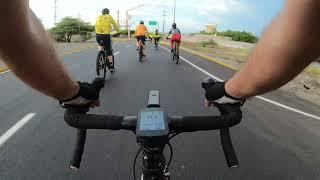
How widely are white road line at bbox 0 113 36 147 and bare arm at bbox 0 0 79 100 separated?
558cm

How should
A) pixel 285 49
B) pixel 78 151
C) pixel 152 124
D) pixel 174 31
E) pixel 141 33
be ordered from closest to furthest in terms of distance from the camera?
1. pixel 285 49
2. pixel 152 124
3. pixel 78 151
4. pixel 174 31
5. pixel 141 33

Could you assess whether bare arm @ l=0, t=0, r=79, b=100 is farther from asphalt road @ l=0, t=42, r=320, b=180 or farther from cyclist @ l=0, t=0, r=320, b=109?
asphalt road @ l=0, t=42, r=320, b=180

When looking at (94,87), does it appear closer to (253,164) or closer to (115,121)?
(115,121)

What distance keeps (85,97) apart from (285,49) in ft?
2.37

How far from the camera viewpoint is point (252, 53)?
1145mm

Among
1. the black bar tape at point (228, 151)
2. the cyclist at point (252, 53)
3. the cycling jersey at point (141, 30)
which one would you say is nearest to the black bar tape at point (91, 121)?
the cyclist at point (252, 53)

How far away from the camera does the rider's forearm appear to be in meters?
0.92

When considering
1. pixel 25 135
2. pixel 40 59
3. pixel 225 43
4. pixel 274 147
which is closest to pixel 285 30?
pixel 40 59

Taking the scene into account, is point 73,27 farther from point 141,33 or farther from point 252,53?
point 252,53

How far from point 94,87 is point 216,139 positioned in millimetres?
5334

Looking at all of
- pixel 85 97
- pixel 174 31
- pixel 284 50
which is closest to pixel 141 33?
pixel 174 31

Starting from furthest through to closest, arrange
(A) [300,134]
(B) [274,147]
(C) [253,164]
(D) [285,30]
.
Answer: (A) [300,134] < (B) [274,147] < (C) [253,164] < (D) [285,30]

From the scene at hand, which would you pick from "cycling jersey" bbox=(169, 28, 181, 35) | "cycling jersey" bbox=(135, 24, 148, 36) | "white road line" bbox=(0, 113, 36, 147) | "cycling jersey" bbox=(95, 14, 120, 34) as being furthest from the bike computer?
"cycling jersey" bbox=(135, 24, 148, 36)

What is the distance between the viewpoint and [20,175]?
5121mm
